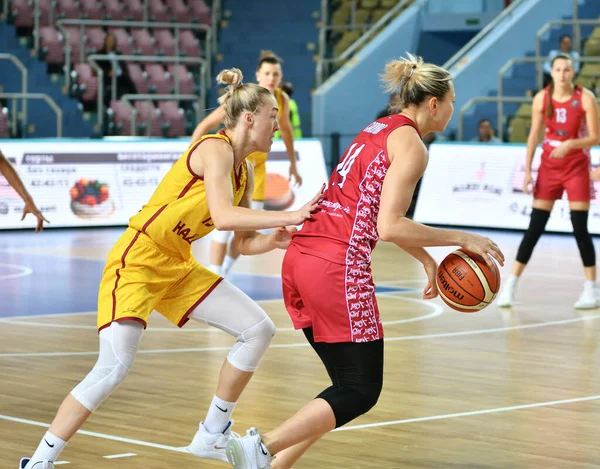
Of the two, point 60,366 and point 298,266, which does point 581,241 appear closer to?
point 60,366

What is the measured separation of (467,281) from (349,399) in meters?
0.66

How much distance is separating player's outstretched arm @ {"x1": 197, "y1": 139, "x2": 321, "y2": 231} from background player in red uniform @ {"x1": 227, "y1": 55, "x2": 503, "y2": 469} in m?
0.13

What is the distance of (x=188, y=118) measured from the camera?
20.2m

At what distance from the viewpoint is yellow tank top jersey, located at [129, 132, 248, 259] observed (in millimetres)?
4797

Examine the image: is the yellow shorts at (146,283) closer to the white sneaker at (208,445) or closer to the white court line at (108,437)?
the white sneaker at (208,445)

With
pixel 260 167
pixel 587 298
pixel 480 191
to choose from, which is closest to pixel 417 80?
pixel 587 298

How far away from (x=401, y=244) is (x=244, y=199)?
3.18ft

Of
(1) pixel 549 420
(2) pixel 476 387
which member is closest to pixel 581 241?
(2) pixel 476 387

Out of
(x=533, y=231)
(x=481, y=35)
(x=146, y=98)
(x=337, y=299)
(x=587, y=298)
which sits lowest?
(x=587, y=298)

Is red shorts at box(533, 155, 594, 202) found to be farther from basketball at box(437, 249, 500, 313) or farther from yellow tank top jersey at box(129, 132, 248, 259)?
yellow tank top jersey at box(129, 132, 248, 259)

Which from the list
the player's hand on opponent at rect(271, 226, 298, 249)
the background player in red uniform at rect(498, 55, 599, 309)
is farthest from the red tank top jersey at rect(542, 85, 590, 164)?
the player's hand on opponent at rect(271, 226, 298, 249)

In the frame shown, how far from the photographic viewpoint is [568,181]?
9.36 meters

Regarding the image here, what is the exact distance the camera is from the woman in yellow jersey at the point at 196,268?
4566 mm

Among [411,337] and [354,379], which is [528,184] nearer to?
[411,337]
